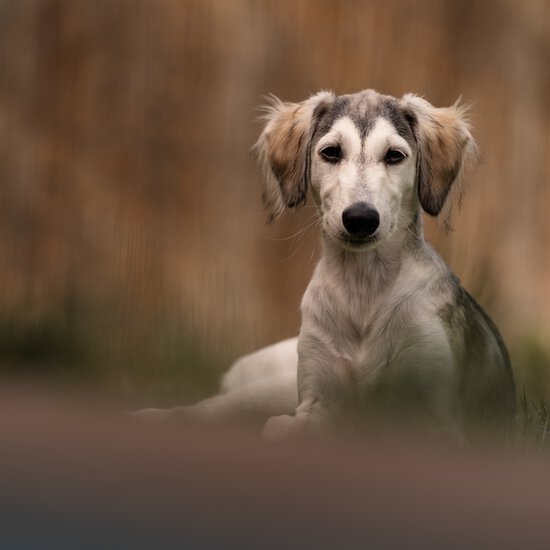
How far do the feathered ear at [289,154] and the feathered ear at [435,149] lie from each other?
0.28 meters

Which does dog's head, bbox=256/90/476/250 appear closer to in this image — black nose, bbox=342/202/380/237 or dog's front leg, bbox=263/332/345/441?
black nose, bbox=342/202/380/237

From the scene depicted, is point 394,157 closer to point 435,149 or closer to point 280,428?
point 435,149

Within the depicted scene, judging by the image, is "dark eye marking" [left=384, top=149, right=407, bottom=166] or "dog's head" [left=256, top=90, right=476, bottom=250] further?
"dark eye marking" [left=384, top=149, right=407, bottom=166]

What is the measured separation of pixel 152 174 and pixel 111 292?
498mm

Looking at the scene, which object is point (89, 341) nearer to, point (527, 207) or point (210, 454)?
point (527, 207)

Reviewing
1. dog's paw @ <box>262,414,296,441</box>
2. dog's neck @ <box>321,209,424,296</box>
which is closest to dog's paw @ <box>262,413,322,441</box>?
dog's paw @ <box>262,414,296,441</box>

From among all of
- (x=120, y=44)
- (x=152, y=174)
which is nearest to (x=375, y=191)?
(x=152, y=174)

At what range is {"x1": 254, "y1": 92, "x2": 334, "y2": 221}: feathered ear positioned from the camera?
310cm

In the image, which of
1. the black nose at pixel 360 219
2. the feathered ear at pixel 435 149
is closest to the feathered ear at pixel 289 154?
the feathered ear at pixel 435 149

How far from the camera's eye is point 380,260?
2988 millimetres

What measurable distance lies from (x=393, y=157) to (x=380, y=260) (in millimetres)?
313

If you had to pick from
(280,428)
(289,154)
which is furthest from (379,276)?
(280,428)

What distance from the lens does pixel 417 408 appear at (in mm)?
2848

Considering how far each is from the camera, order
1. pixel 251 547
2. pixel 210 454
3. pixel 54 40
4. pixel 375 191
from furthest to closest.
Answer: pixel 54 40 → pixel 375 191 → pixel 210 454 → pixel 251 547
